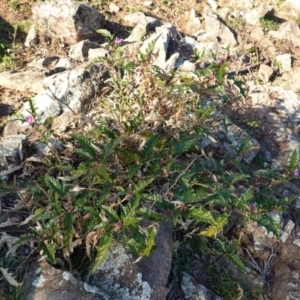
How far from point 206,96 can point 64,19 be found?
6.17 feet

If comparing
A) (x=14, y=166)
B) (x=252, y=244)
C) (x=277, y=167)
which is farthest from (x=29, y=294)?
(x=277, y=167)

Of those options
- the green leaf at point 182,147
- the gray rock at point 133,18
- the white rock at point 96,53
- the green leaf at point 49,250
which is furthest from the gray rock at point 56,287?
the gray rock at point 133,18

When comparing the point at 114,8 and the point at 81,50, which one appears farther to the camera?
the point at 114,8

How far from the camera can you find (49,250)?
2.57m

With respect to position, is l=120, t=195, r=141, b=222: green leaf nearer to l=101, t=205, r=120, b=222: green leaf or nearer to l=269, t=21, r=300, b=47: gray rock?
l=101, t=205, r=120, b=222: green leaf

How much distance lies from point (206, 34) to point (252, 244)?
3.07 meters

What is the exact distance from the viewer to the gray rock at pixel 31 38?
184 inches

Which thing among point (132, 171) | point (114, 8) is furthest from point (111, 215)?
point (114, 8)

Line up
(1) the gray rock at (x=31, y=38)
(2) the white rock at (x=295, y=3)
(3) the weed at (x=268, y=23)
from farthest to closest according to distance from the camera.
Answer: (2) the white rock at (x=295, y=3) → (3) the weed at (x=268, y=23) → (1) the gray rock at (x=31, y=38)

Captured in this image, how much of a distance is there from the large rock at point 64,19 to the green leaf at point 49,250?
2863mm

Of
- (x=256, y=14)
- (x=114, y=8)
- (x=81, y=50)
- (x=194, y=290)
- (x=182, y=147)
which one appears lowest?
(x=194, y=290)

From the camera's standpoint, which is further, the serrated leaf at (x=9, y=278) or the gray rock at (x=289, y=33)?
the gray rock at (x=289, y=33)

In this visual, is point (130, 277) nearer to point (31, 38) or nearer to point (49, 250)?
point (49, 250)

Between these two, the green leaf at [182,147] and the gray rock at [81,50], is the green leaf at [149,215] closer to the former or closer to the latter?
the green leaf at [182,147]
